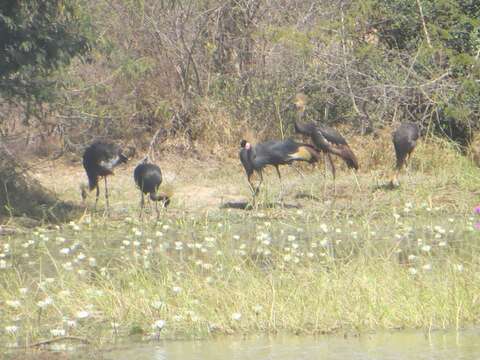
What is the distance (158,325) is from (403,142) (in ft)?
26.0

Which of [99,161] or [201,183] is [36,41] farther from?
[201,183]

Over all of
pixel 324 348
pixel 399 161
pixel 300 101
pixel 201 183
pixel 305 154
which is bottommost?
pixel 324 348

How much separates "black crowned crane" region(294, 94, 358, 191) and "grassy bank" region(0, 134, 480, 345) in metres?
0.34

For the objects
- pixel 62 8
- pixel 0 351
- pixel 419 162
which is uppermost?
pixel 62 8

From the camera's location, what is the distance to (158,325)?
260 inches

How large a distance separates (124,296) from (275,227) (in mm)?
4457

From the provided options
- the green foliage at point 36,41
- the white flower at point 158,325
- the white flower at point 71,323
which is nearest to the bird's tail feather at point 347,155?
the green foliage at point 36,41

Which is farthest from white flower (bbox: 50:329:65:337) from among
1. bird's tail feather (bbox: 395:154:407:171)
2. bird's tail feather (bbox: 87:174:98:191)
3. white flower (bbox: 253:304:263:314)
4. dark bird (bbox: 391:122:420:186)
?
bird's tail feather (bbox: 395:154:407:171)

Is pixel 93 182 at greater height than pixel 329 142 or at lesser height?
lesser

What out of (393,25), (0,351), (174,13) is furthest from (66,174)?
(0,351)

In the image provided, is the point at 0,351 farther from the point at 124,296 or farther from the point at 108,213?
the point at 108,213

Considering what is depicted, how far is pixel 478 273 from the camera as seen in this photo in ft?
25.6

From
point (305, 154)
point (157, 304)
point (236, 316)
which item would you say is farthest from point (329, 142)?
point (236, 316)

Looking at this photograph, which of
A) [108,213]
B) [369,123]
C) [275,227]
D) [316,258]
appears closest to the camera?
[316,258]
